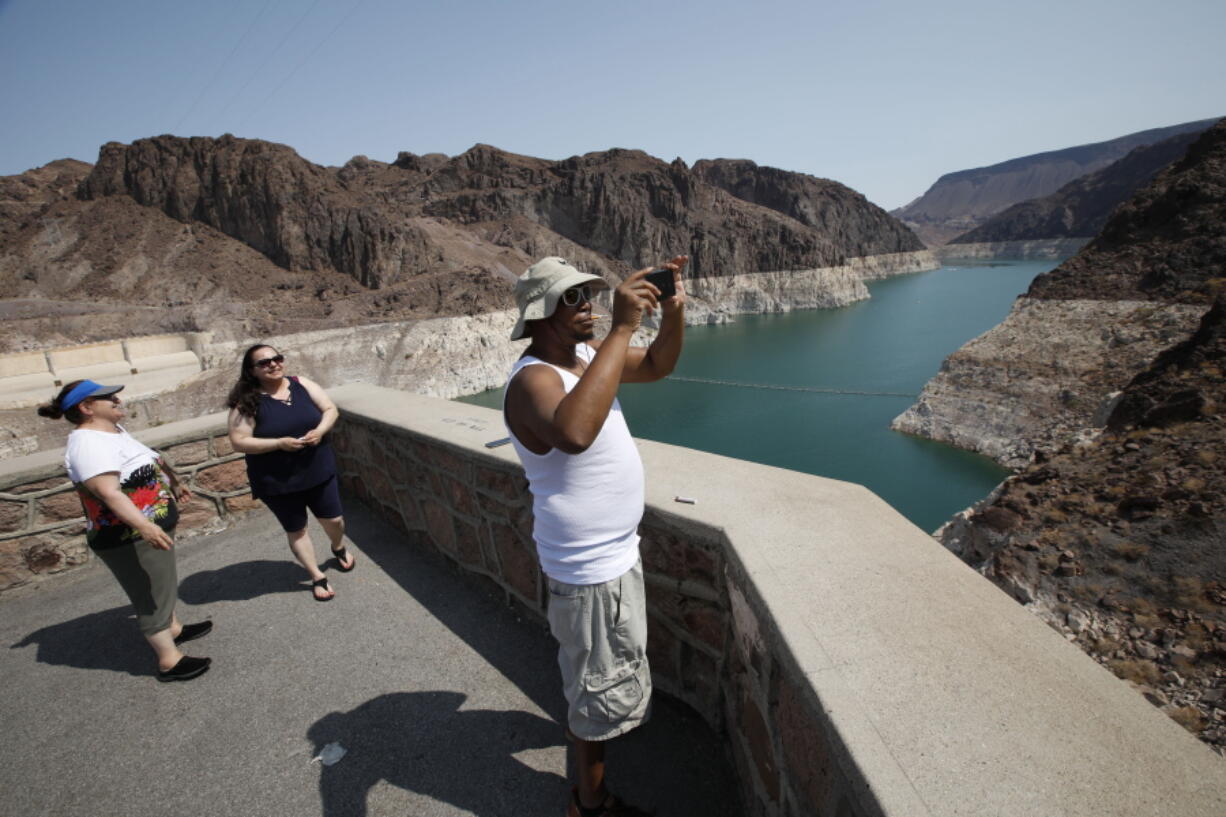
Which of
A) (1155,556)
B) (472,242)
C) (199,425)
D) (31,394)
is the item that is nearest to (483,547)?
(199,425)

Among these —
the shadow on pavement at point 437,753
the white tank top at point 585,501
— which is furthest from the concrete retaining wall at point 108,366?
the white tank top at point 585,501

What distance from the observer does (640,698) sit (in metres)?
1.66

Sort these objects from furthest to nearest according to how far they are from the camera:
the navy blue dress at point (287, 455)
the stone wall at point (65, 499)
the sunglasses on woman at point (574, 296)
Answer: the stone wall at point (65, 499), the navy blue dress at point (287, 455), the sunglasses on woman at point (574, 296)

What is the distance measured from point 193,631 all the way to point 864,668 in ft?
10.2

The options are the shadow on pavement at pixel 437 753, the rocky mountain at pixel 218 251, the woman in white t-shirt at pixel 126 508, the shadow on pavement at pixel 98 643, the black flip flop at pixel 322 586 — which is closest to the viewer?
the shadow on pavement at pixel 437 753

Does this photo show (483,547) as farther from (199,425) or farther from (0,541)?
(0,541)

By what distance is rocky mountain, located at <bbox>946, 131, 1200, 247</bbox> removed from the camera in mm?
106938

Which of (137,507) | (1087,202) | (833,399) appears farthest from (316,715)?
(1087,202)

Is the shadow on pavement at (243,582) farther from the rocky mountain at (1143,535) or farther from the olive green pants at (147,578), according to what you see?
the rocky mountain at (1143,535)

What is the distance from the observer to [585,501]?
1.46 meters

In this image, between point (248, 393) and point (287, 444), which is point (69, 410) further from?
point (287, 444)

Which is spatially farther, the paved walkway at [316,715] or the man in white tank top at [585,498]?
the paved walkway at [316,715]

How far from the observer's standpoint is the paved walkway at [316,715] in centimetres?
189

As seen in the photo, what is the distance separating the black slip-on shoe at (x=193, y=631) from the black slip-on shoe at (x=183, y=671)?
0.24 meters
